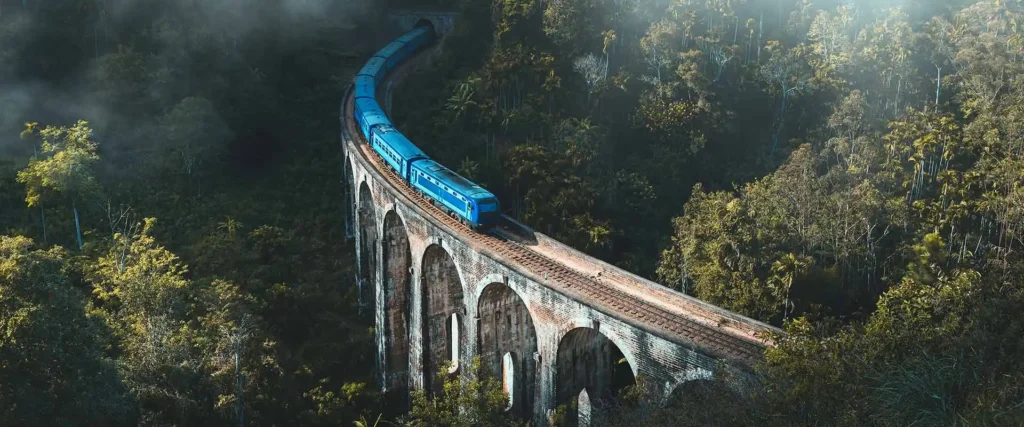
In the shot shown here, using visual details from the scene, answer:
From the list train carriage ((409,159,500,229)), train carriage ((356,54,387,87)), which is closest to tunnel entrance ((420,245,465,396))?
train carriage ((409,159,500,229))

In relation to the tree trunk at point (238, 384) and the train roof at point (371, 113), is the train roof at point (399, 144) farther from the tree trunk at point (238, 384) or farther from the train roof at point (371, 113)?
the tree trunk at point (238, 384)

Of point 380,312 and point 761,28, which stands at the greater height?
point 761,28

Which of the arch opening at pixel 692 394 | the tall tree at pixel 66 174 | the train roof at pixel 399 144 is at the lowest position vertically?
the arch opening at pixel 692 394

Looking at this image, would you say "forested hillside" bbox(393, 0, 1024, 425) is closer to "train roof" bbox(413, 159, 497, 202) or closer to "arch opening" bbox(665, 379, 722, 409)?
"arch opening" bbox(665, 379, 722, 409)

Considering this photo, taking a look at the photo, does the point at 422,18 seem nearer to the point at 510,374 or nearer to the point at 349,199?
the point at 349,199

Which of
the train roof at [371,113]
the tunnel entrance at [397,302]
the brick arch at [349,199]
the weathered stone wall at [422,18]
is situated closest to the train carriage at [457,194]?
the tunnel entrance at [397,302]

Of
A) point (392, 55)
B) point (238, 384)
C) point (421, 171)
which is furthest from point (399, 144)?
point (392, 55)
